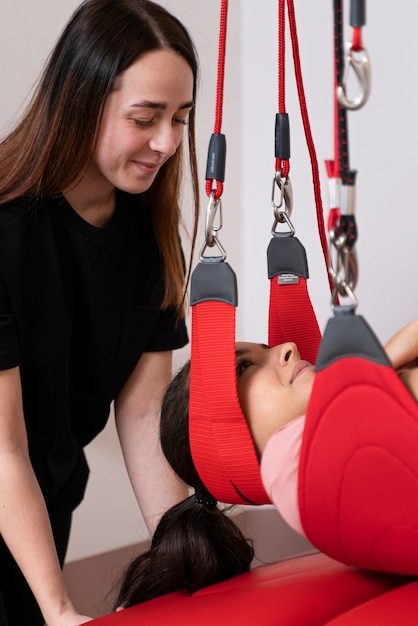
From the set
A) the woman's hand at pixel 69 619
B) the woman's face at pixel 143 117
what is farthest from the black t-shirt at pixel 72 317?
the woman's hand at pixel 69 619

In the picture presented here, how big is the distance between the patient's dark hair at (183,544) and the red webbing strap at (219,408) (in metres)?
0.14

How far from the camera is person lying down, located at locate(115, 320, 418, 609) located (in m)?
1.14

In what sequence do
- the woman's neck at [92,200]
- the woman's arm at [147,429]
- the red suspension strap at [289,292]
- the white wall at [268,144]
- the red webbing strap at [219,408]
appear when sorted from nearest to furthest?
1. the red webbing strap at [219,408]
2. the red suspension strap at [289,292]
3. the woman's neck at [92,200]
4. the woman's arm at [147,429]
5. the white wall at [268,144]

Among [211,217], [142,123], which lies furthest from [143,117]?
[211,217]

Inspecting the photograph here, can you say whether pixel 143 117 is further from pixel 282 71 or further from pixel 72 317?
pixel 72 317

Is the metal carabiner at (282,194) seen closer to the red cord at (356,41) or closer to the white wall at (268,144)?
the red cord at (356,41)

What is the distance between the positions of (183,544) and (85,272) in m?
0.51

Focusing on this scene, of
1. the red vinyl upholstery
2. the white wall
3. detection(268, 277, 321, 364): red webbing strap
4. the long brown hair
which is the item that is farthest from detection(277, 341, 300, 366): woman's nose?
the white wall

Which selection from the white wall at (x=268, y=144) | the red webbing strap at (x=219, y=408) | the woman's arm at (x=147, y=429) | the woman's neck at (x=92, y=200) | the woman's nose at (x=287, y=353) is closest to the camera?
the red webbing strap at (x=219, y=408)

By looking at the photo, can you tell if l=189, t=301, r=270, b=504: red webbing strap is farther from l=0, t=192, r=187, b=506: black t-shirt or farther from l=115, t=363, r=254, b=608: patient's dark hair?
l=0, t=192, r=187, b=506: black t-shirt

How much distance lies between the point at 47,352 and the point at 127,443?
0.31m

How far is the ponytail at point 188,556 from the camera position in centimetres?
120

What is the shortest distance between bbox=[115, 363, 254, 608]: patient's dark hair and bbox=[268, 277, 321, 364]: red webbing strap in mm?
159

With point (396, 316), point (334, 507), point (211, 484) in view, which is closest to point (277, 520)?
point (396, 316)
